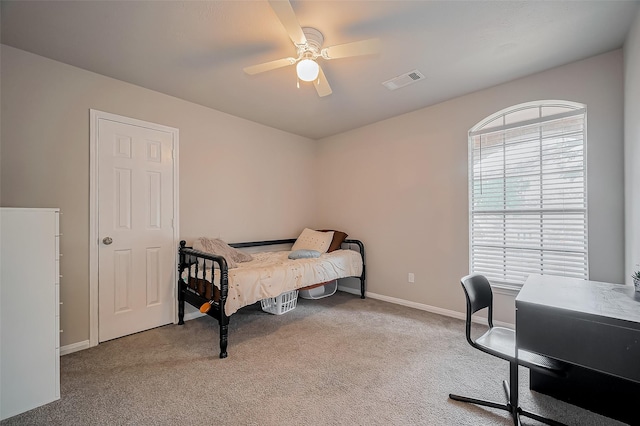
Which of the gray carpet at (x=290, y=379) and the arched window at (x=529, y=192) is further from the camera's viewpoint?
the arched window at (x=529, y=192)

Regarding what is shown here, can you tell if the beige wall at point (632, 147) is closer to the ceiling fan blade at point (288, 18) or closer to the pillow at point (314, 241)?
the ceiling fan blade at point (288, 18)

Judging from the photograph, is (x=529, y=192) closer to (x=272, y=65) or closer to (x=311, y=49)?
(x=311, y=49)

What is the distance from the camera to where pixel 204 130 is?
3.34m

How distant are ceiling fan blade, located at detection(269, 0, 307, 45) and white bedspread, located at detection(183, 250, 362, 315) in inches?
77.7

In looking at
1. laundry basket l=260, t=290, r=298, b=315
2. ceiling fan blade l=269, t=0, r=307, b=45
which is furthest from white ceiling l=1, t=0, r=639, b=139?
laundry basket l=260, t=290, r=298, b=315

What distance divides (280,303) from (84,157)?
2.44m

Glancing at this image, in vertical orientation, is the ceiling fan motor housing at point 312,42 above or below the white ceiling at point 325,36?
below

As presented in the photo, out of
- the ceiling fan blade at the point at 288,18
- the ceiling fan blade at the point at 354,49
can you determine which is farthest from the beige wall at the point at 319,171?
the ceiling fan blade at the point at 288,18

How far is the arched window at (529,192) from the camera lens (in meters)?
2.48

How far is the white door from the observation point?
2.59m

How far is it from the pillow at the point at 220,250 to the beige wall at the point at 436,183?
177 cm

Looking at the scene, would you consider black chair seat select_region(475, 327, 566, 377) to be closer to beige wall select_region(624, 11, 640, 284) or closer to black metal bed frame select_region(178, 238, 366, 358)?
beige wall select_region(624, 11, 640, 284)

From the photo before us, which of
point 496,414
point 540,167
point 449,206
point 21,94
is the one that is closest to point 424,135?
point 449,206

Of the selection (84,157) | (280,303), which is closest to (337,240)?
(280,303)
